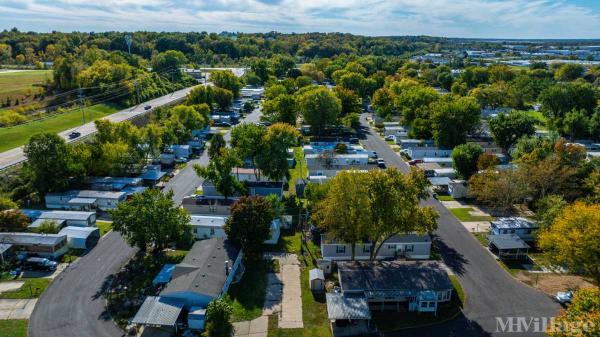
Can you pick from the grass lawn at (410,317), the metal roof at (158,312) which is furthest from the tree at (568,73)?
the metal roof at (158,312)

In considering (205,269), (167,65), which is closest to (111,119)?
(167,65)

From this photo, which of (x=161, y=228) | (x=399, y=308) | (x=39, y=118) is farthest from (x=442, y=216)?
(x=39, y=118)

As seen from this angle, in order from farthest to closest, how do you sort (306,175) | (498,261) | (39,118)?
(39,118) < (306,175) < (498,261)

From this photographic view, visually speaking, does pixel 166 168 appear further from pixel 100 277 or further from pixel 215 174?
pixel 100 277

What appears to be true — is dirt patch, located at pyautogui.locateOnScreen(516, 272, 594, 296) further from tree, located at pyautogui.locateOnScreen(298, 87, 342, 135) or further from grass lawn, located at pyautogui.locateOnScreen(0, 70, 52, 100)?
grass lawn, located at pyautogui.locateOnScreen(0, 70, 52, 100)

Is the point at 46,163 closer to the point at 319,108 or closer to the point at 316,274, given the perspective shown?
the point at 316,274

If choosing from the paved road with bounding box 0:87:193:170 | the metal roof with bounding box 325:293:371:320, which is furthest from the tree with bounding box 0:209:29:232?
the metal roof with bounding box 325:293:371:320

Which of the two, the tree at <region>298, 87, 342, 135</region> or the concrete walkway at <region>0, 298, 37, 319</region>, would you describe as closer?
the concrete walkway at <region>0, 298, 37, 319</region>
